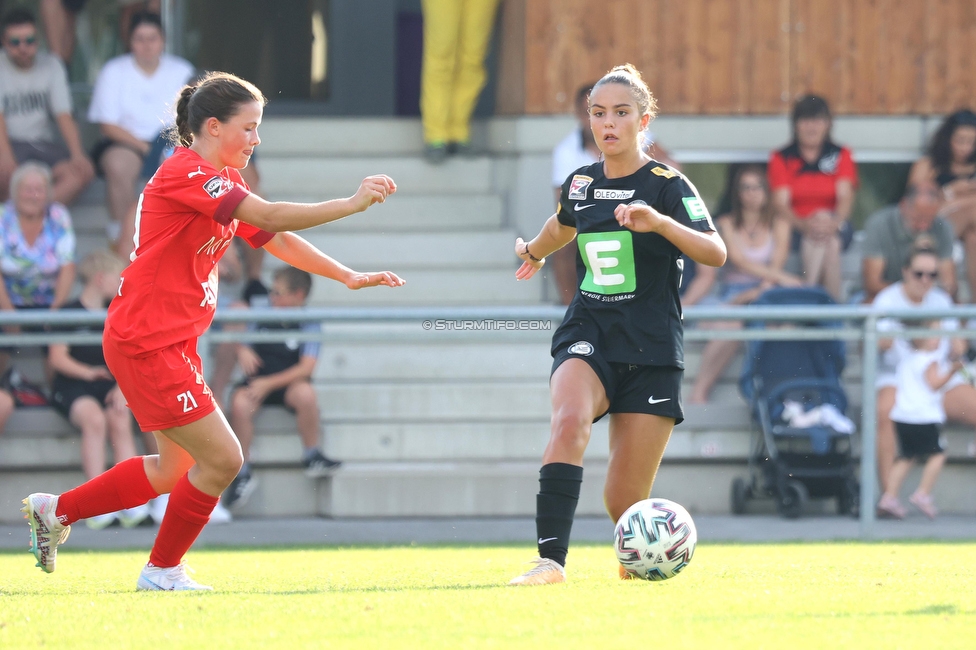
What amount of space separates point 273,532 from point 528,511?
5.25 feet

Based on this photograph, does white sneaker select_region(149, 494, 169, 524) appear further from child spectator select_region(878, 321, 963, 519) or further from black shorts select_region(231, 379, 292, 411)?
child spectator select_region(878, 321, 963, 519)

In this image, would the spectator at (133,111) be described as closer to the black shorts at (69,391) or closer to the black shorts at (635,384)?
the black shorts at (69,391)

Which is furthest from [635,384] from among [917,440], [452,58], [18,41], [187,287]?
[18,41]

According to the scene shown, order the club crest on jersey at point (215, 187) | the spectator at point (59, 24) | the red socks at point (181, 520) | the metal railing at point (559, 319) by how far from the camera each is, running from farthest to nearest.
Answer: the spectator at point (59, 24) → the metal railing at point (559, 319) → the red socks at point (181, 520) → the club crest on jersey at point (215, 187)

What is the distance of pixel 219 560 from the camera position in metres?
6.67

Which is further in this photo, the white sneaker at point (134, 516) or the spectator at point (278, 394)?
the white sneaker at point (134, 516)

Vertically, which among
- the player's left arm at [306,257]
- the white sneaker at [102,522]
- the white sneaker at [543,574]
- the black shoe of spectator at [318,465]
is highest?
the player's left arm at [306,257]

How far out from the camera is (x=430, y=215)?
11023 mm

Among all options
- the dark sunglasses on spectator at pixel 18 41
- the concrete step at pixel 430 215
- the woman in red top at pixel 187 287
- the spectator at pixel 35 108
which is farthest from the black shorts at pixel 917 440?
the dark sunglasses on spectator at pixel 18 41

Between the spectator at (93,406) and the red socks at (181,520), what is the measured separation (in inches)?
108

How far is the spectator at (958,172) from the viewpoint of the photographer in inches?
398

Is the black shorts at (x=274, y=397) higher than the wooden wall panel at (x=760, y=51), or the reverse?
the wooden wall panel at (x=760, y=51)

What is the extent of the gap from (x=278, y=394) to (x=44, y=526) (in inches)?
107

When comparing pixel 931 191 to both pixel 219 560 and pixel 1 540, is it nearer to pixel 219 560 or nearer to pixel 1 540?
pixel 219 560
